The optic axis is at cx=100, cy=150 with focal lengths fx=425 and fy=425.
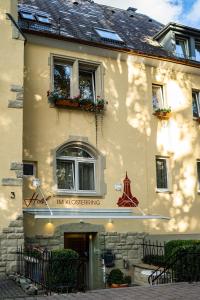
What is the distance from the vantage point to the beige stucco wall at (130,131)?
13.8 meters

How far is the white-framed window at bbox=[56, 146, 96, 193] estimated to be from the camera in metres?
14.0

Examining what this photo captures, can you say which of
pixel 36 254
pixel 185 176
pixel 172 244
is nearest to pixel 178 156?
pixel 185 176

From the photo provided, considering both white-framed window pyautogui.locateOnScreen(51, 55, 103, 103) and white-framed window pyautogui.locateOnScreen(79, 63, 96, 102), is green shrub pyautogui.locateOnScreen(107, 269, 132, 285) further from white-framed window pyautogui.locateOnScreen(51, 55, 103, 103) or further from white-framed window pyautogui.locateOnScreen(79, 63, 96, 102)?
white-framed window pyautogui.locateOnScreen(79, 63, 96, 102)

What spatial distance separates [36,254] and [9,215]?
1.32 m

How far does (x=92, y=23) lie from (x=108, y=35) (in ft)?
5.54

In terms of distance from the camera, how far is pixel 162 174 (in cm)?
1602

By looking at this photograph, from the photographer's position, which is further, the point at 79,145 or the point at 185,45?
the point at 185,45

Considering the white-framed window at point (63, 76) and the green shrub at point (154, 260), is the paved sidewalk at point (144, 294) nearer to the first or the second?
the green shrub at point (154, 260)

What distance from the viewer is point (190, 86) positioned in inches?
684

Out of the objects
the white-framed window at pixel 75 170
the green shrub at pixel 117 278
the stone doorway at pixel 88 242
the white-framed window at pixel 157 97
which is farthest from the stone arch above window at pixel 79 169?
the white-framed window at pixel 157 97

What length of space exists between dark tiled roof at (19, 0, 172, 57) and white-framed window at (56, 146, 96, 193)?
4027 mm

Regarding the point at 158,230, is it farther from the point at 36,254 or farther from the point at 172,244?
the point at 36,254

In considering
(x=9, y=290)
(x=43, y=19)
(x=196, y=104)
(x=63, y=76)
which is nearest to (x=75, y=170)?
(x=63, y=76)

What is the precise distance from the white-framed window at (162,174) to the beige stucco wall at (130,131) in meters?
0.20
